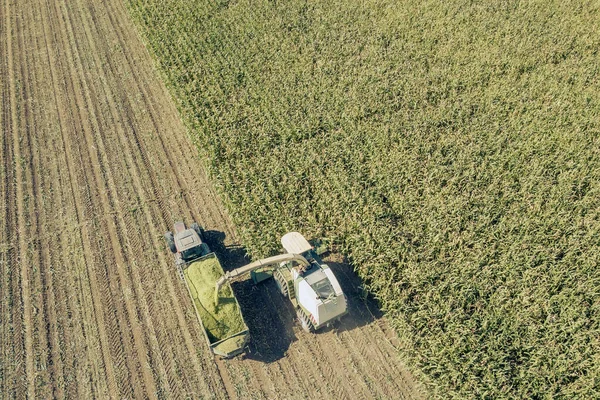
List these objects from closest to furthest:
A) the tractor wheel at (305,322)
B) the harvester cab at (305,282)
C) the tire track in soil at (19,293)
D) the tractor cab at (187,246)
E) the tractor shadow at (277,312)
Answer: the harvester cab at (305,282) < the tire track in soil at (19,293) < the tractor wheel at (305,322) < the tractor shadow at (277,312) < the tractor cab at (187,246)

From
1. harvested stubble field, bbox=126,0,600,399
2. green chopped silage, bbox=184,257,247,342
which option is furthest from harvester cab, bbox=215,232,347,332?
harvested stubble field, bbox=126,0,600,399

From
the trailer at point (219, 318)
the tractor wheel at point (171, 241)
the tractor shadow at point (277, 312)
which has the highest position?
the tractor wheel at point (171, 241)

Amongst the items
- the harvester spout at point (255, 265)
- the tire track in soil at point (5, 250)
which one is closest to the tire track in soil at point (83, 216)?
the tire track in soil at point (5, 250)

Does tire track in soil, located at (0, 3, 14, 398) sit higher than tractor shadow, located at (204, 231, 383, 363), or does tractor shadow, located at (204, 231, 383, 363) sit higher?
tire track in soil, located at (0, 3, 14, 398)

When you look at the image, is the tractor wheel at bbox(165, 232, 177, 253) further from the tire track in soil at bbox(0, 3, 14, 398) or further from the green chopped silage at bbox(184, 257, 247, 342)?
the tire track in soil at bbox(0, 3, 14, 398)

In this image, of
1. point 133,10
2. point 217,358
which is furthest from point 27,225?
point 133,10

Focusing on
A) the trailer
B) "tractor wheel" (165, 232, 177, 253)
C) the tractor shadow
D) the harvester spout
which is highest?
the harvester spout

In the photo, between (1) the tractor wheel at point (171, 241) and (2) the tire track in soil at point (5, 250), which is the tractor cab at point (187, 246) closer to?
(1) the tractor wheel at point (171, 241)

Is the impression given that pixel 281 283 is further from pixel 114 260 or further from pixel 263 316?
pixel 114 260
